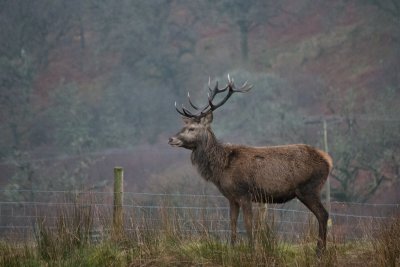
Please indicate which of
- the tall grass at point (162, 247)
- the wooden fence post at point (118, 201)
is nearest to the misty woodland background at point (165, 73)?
the wooden fence post at point (118, 201)

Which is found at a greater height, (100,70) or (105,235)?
(100,70)

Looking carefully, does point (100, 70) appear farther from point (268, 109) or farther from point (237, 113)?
point (268, 109)

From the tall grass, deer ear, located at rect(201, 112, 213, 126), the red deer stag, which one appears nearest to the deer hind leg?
the red deer stag

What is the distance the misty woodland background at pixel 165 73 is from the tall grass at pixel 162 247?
24183 mm

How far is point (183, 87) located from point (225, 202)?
28942 millimetres

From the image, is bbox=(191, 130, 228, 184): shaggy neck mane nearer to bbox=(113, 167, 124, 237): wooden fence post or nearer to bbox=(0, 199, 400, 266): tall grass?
bbox=(113, 167, 124, 237): wooden fence post

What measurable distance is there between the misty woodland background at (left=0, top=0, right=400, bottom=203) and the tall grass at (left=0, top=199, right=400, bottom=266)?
79.3 ft

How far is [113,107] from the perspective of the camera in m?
47.8

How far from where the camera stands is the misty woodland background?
40562 mm

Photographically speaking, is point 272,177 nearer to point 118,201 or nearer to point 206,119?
point 206,119

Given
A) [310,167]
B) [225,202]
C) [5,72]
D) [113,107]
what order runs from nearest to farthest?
[310,167] → [225,202] → [5,72] → [113,107]

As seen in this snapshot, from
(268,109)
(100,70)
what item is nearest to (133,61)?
(100,70)

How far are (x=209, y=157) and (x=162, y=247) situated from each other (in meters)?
2.16

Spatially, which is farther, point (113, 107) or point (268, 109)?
point (113, 107)
